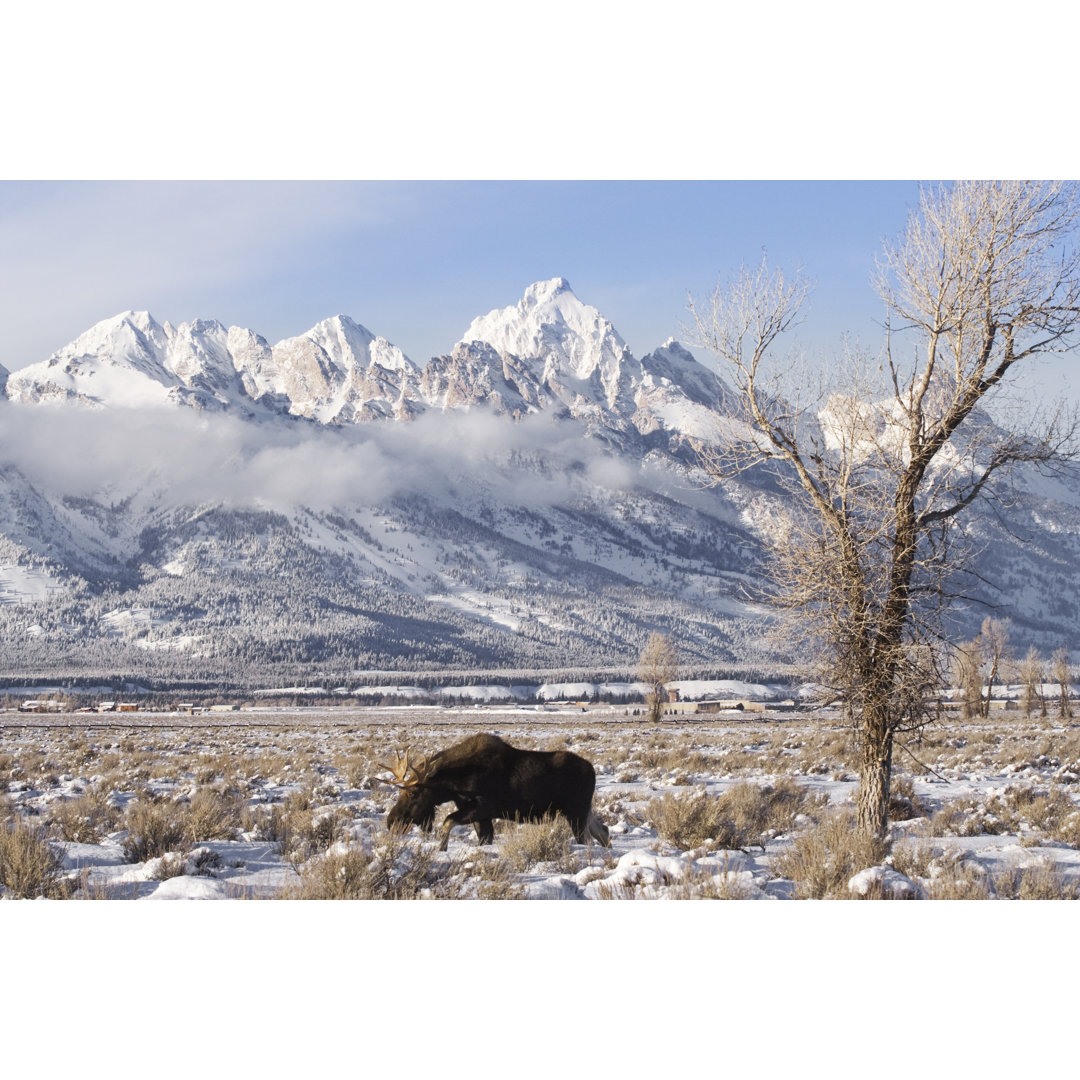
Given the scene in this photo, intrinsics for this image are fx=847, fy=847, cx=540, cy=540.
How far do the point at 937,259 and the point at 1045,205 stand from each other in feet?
3.50

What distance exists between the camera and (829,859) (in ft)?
23.7

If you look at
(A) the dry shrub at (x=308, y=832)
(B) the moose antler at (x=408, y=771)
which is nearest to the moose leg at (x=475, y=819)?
(B) the moose antler at (x=408, y=771)

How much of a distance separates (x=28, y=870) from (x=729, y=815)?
24.0 feet

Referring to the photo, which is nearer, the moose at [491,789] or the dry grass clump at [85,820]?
the moose at [491,789]

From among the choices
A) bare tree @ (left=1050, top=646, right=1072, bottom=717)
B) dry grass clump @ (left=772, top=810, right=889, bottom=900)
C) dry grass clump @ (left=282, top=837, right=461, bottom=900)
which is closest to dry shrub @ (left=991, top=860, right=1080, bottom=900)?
dry grass clump @ (left=772, top=810, right=889, bottom=900)

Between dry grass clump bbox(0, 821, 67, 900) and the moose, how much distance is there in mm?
2996

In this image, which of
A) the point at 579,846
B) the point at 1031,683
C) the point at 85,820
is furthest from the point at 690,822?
the point at 1031,683

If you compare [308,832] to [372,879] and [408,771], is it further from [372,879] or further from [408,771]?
[372,879]

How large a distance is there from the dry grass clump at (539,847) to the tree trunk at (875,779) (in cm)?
302

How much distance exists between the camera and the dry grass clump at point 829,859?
6.84 m

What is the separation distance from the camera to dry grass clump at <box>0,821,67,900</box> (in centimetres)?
671

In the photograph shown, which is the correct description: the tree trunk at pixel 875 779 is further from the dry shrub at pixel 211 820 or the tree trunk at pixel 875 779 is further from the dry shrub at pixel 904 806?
the dry shrub at pixel 211 820

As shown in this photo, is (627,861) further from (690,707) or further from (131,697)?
(131,697)

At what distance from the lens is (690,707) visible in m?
105
